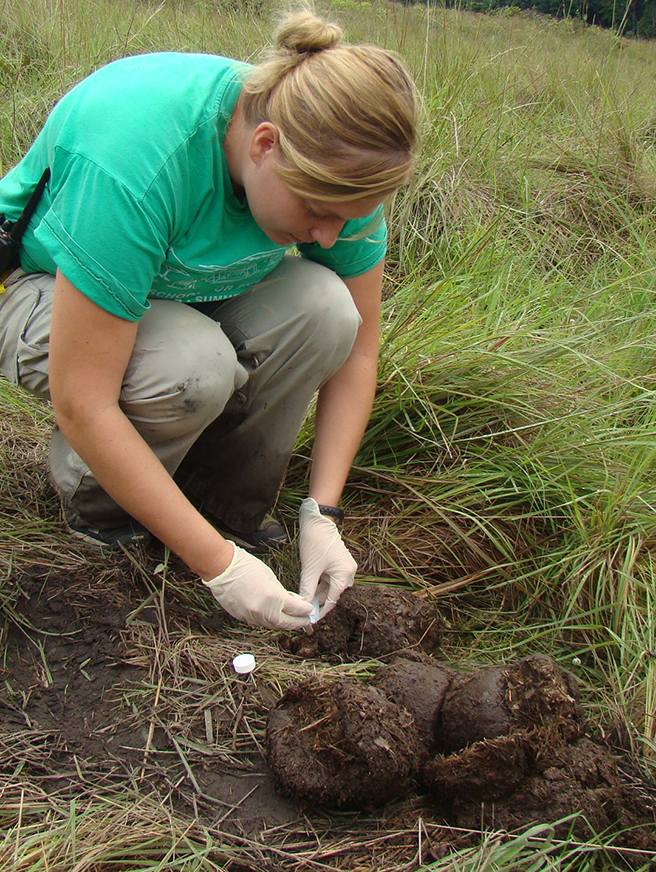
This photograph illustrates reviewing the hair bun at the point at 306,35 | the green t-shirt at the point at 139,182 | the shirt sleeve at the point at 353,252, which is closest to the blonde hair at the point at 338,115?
the hair bun at the point at 306,35

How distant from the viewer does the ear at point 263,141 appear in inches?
51.8

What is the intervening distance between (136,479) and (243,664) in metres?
0.47

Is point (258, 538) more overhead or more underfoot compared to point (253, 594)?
more underfoot

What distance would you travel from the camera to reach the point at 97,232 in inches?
51.5

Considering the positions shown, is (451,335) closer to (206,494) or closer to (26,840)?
(206,494)

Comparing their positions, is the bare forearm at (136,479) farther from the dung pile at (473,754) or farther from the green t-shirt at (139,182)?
the dung pile at (473,754)

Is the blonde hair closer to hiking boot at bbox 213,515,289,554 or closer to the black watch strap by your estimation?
the black watch strap

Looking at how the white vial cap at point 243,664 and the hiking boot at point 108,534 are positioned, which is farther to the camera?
the hiking boot at point 108,534

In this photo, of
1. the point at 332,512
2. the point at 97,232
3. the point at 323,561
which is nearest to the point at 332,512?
the point at 332,512

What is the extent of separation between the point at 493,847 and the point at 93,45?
4.08m

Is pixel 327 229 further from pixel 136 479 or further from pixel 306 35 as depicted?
pixel 136 479

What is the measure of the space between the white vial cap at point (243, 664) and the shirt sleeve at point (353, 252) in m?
1.00

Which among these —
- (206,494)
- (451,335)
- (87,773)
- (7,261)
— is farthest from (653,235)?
(87,773)

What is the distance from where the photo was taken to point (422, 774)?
4.41 ft
